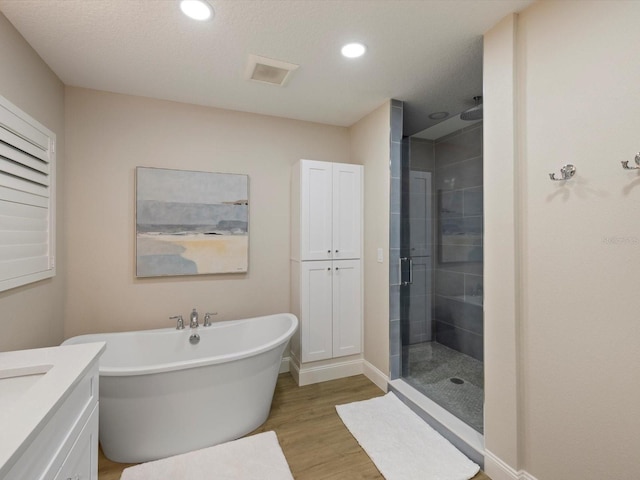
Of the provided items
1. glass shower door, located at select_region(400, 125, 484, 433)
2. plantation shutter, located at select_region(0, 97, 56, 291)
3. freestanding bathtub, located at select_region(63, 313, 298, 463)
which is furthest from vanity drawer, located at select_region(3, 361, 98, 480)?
glass shower door, located at select_region(400, 125, 484, 433)

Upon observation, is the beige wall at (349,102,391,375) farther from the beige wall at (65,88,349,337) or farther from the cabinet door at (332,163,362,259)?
the beige wall at (65,88,349,337)

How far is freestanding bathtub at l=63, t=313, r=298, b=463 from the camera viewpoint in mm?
1786

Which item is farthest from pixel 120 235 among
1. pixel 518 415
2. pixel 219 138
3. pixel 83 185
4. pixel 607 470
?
pixel 607 470

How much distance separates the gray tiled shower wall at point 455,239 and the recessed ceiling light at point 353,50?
118cm

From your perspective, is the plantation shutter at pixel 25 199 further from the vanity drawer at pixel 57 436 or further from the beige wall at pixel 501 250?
the beige wall at pixel 501 250

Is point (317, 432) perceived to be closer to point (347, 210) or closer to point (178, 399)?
A: point (178, 399)

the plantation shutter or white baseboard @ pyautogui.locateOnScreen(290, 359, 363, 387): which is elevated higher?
the plantation shutter

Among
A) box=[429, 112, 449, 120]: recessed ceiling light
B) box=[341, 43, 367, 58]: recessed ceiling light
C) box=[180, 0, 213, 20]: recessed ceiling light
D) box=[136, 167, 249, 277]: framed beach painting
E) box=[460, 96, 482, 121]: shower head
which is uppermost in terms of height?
box=[429, 112, 449, 120]: recessed ceiling light

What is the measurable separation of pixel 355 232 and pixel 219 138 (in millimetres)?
1532

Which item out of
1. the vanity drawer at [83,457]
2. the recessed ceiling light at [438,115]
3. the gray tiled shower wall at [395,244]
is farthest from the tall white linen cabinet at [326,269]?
the vanity drawer at [83,457]

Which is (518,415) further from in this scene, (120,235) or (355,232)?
(120,235)

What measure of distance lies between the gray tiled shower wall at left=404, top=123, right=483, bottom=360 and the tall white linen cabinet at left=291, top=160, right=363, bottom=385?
610 mm

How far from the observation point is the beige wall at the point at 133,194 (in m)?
2.45

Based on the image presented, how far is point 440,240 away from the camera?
3.33 metres
